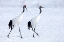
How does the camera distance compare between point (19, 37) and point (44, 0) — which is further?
point (44, 0)

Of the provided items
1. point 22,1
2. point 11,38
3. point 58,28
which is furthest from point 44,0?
point 11,38

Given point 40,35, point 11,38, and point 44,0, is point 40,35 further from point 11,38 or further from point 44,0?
point 44,0

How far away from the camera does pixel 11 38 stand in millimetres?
7320

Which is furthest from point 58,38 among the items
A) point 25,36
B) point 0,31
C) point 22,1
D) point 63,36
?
point 22,1

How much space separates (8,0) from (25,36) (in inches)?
641

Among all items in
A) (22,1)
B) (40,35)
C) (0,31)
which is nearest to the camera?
(40,35)

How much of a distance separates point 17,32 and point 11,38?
0.95 meters

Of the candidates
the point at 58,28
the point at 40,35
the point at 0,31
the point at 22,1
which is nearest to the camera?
the point at 40,35

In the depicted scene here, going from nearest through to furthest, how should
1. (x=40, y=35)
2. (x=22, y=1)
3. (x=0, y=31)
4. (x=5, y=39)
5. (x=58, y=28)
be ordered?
(x=5, y=39), (x=40, y=35), (x=0, y=31), (x=58, y=28), (x=22, y=1)

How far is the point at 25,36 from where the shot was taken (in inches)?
300

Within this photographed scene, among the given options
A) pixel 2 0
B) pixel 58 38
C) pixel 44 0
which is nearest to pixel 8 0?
pixel 2 0

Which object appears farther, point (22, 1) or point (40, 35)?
point (22, 1)

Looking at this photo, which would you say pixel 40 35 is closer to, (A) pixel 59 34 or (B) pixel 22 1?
(A) pixel 59 34

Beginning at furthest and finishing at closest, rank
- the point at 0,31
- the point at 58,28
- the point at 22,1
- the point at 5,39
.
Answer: the point at 22,1 < the point at 58,28 < the point at 0,31 < the point at 5,39
